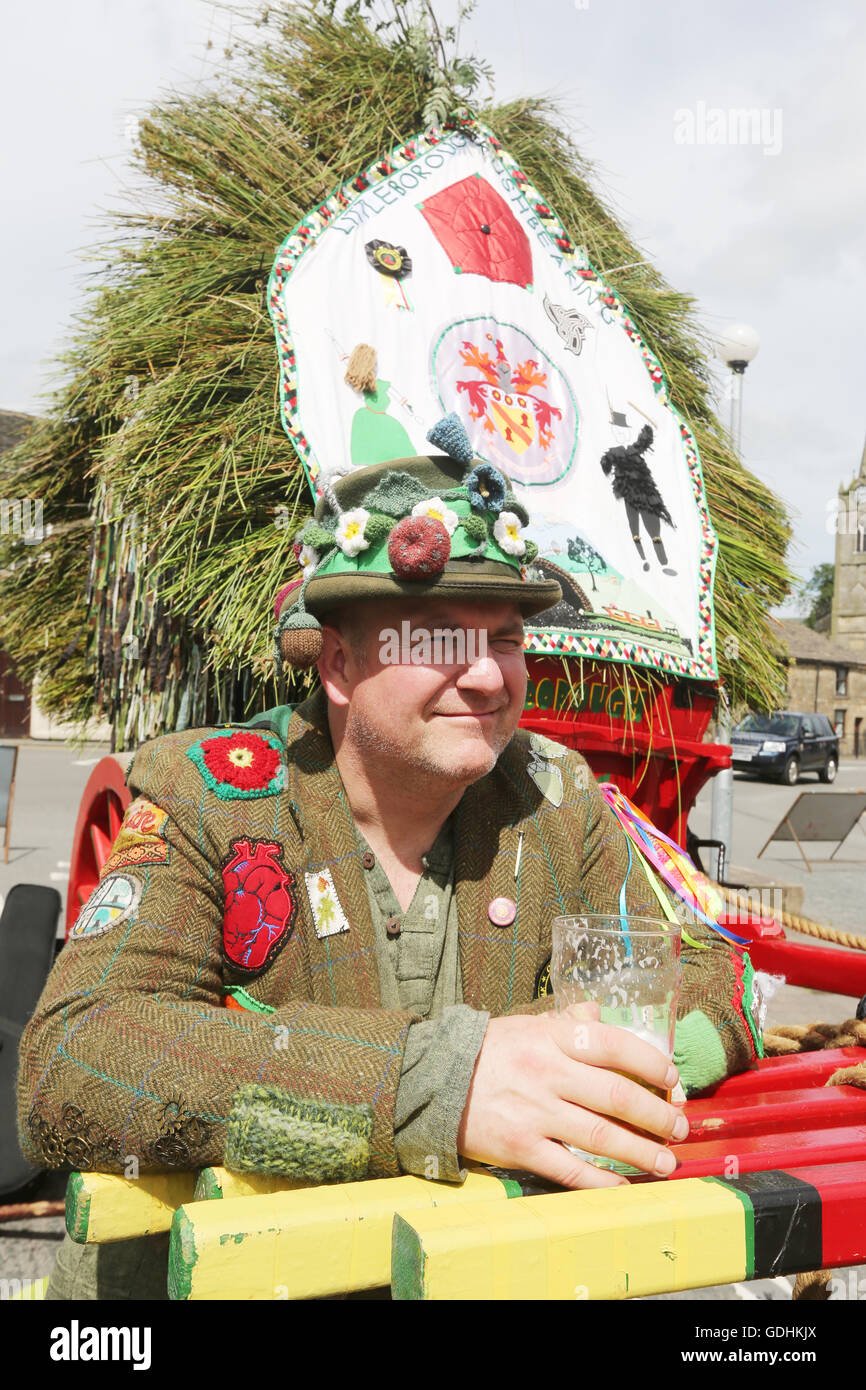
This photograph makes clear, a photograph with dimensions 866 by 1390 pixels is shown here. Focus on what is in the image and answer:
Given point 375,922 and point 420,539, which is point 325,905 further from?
point 420,539

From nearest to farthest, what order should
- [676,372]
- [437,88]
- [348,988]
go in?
[348,988] → [437,88] → [676,372]

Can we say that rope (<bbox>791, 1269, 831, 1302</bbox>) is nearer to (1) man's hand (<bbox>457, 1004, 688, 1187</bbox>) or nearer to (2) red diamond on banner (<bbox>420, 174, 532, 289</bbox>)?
(1) man's hand (<bbox>457, 1004, 688, 1187</bbox>)

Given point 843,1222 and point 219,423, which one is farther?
point 219,423

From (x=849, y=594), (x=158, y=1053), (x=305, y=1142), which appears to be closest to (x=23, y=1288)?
(x=158, y=1053)

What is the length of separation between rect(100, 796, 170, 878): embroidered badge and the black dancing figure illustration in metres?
1.56

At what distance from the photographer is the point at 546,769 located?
181 cm

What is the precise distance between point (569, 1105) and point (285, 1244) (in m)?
0.33

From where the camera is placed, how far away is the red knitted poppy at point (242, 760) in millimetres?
1568

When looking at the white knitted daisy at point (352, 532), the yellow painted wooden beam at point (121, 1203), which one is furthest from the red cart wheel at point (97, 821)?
the yellow painted wooden beam at point (121, 1203)

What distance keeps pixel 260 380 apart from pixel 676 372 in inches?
54.6

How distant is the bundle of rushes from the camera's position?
7.68ft
